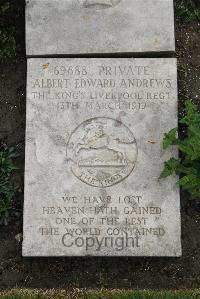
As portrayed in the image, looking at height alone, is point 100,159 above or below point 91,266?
above

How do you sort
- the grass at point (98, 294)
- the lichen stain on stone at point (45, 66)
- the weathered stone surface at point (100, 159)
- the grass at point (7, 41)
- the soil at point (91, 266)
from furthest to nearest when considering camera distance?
the grass at point (7, 41)
the lichen stain on stone at point (45, 66)
the soil at point (91, 266)
the weathered stone surface at point (100, 159)
the grass at point (98, 294)

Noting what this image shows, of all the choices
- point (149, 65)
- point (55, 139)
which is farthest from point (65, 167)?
point (149, 65)

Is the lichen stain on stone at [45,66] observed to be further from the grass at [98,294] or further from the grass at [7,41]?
the grass at [98,294]

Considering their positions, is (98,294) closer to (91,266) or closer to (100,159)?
(91,266)

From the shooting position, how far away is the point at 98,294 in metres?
5.16

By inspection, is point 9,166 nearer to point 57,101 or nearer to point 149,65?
point 57,101

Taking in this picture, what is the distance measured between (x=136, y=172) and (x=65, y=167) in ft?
2.07

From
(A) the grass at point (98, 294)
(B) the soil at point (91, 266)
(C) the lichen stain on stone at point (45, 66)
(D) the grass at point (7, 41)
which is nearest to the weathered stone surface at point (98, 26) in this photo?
(C) the lichen stain on stone at point (45, 66)

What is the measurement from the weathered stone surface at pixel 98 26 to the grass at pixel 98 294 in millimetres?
2180

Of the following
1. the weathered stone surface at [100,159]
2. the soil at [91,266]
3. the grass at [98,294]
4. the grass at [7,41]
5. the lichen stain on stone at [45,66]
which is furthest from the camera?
the grass at [7,41]

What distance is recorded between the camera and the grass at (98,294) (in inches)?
201

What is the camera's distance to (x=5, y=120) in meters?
6.00

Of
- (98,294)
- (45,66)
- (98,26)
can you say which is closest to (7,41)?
(45,66)

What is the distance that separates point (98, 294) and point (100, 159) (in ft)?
3.83
